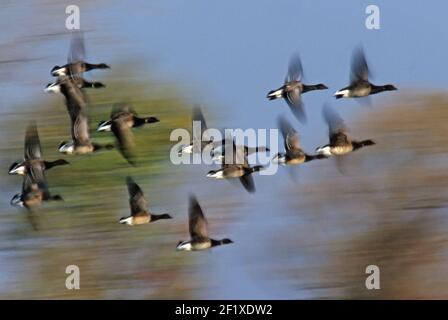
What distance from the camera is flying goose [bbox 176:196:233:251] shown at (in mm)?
6727

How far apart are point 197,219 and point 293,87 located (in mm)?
558

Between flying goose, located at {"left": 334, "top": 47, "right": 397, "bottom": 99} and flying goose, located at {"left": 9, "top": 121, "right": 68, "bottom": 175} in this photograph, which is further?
flying goose, located at {"left": 9, "top": 121, "right": 68, "bottom": 175}

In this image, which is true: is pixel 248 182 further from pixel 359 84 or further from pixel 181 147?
pixel 359 84

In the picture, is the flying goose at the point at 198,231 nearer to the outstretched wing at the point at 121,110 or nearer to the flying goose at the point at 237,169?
the flying goose at the point at 237,169

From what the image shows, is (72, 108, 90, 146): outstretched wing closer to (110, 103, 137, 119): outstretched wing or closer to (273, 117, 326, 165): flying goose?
(110, 103, 137, 119): outstretched wing

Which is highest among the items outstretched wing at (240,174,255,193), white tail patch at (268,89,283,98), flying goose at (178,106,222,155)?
white tail patch at (268,89,283,98)

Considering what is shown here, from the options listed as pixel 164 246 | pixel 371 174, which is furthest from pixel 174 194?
pixel 371 174

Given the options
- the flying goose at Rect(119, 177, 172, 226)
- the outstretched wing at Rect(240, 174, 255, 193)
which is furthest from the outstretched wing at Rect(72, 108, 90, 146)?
the outstretched wing at Rect(240, 174, 255, 193)

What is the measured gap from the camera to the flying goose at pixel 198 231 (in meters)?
6.73

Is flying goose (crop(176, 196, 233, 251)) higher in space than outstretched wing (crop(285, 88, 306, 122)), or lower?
lower

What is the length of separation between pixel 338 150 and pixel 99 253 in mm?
893

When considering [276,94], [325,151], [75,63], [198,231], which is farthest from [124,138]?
[325,151]

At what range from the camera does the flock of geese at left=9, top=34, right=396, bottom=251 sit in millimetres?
6684

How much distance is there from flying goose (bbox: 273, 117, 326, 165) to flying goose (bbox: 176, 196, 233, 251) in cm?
31
